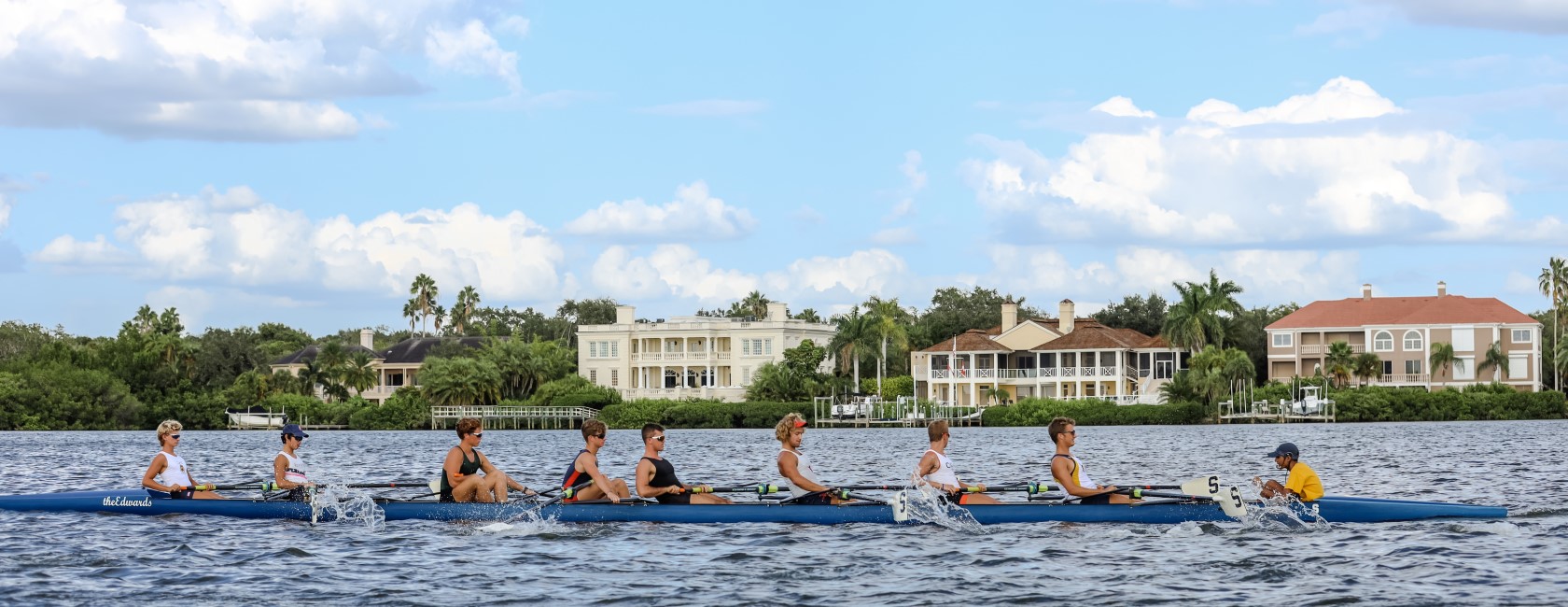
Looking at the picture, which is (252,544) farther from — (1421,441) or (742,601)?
(1421,441)

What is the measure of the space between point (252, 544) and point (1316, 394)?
297 ft

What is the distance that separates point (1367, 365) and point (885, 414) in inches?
1235

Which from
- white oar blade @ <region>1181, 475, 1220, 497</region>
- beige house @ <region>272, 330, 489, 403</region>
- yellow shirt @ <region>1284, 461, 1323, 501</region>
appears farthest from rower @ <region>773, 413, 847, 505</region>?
beige house @ <region>272, 330, 489, 403</region>

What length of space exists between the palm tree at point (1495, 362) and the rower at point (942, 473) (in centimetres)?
9436

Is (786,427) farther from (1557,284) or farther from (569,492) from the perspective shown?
(1557,284)

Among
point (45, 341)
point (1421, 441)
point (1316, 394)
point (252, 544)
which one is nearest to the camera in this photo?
point (252, 544)

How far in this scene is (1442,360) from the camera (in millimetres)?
108250

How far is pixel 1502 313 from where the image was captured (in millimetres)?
109188

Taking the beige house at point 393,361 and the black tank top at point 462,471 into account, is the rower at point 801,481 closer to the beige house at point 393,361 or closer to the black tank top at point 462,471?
the black tank top at point 462,471

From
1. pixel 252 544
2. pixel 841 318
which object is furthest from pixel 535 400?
pixel 252 544

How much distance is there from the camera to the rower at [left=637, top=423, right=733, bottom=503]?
75.1 ft

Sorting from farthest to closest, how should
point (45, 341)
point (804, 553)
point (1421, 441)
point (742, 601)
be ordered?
point (45, 341), point (1421, 441), point (804, 553), point (742, 601)

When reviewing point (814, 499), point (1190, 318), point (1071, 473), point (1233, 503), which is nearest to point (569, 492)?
point (814, 499)

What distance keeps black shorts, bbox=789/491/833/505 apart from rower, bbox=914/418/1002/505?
1.43 metres
